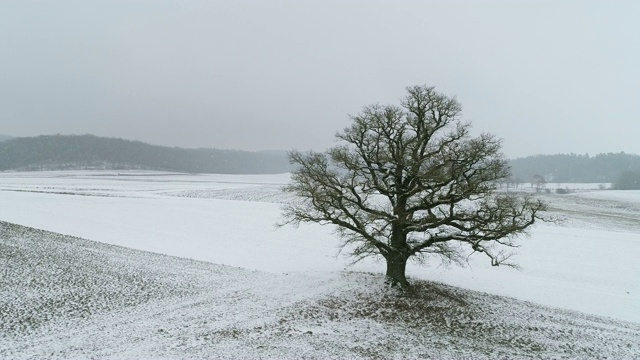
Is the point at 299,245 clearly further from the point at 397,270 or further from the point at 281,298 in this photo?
the point at 281,298

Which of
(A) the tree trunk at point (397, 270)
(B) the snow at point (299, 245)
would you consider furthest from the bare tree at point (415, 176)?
(B) the snow at point (299, 245)

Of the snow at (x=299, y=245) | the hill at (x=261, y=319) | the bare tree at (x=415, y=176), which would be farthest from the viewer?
the snow at (x=299, y=245)

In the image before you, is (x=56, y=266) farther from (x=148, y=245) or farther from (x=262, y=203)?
(x=262, y=203)

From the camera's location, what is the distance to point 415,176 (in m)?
20.3

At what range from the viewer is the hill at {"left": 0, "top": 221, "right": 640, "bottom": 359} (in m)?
15.0

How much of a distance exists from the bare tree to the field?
12.2 feet

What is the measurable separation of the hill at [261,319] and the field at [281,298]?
9cm

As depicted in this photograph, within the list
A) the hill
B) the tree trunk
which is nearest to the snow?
the hill

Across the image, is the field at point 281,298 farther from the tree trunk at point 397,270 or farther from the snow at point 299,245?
the tree trunk at point 397,270

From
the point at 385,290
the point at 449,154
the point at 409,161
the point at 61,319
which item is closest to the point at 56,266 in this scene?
the point at 61,319

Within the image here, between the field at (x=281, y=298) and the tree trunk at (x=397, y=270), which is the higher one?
the tree trunk at (x=397, y=270)

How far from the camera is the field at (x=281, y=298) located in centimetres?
1563

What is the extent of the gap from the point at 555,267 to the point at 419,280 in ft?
49.9

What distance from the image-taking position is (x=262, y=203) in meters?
62.0
